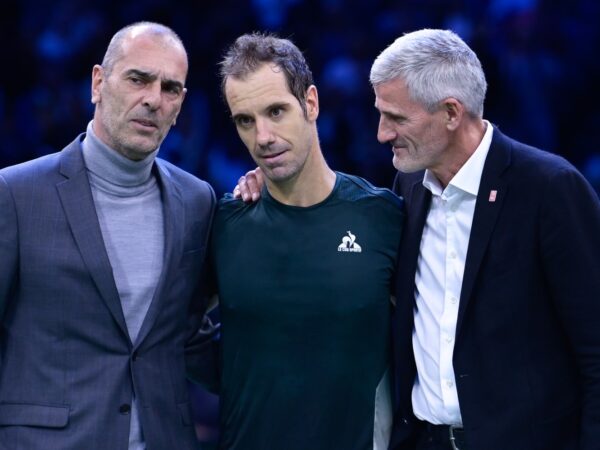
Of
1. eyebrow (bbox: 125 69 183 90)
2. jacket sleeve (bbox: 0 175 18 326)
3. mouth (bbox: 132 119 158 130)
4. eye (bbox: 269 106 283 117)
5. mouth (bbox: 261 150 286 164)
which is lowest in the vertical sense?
jacket sleeve (bbox: 0 175 18 326)

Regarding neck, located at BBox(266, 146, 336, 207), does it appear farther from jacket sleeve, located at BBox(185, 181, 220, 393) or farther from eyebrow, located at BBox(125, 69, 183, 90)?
eyebrow, located at BBox(125, 69, 183, 90)

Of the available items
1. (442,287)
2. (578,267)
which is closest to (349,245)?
(442,287)

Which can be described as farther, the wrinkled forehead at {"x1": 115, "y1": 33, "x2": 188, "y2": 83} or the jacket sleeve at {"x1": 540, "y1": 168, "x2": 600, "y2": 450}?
the wrinkled forehead at {"x1": 115, "y1": 33, "x2": 188, "y2": 83}

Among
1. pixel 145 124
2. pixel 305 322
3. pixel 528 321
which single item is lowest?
pixel 305 322

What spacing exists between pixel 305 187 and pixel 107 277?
2.02 feet

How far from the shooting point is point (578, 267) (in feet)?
7.90

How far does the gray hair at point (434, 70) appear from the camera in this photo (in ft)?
8.57

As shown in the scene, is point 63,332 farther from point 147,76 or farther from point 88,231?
point 147,76

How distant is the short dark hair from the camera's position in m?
2.72

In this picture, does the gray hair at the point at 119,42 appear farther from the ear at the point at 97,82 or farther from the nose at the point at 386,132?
the nose at the point at 386,132

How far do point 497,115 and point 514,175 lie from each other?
2.91m

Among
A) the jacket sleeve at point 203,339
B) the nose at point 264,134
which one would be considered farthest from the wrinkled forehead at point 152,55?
the jacket sleeve at point 203,339

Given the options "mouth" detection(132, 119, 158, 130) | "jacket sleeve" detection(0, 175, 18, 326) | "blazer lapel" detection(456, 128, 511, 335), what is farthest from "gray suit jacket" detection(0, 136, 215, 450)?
"blazer lapel" detection(456, 128, 511, 335)

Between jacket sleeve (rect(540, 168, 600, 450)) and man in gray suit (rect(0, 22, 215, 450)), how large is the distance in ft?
3.21
